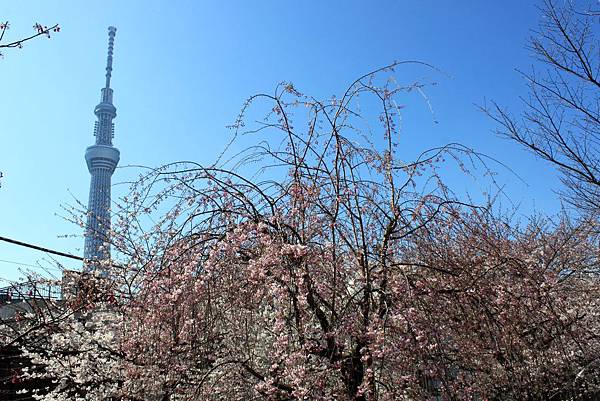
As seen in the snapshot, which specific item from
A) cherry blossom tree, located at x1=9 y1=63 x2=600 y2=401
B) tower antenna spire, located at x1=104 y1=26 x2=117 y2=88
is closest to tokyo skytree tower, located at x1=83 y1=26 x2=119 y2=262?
tower antenna spire, located at x1=104 y1=26 x2=117 y2=88

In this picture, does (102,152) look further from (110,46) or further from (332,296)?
(332,296)

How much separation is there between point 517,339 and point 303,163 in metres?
1.92

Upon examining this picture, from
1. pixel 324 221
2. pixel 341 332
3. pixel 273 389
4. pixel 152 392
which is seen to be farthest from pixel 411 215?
pixel 152 392

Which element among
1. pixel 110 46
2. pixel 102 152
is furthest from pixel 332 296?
pixel 110 46

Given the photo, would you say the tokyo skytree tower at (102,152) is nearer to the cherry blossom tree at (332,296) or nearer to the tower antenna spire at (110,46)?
the tower antenna spire at (110,46)

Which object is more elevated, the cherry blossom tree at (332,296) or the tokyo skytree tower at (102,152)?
the tokyo skytree tower at (102,152)

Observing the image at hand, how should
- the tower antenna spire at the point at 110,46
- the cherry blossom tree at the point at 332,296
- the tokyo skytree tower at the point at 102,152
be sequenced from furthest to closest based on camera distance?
the tower antenna spire at the point at 110,46, the tokyo skytree tower at the point at 102,152, the cherry blossom tree at the point at 332,296

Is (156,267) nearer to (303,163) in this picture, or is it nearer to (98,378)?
(303,163)

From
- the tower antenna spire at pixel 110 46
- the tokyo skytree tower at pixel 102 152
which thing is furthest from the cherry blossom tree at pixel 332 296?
the tower antenna spire at pixel 110 46

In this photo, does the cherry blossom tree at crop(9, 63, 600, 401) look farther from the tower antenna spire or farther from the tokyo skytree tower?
the tower antenna spire

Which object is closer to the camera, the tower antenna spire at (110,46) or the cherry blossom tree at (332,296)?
the cherry blossom tree at (332,296)

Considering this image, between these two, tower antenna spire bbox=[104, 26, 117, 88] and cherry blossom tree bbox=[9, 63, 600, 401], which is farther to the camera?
tower antenna spire bbox=[104, 26, 117, 88]

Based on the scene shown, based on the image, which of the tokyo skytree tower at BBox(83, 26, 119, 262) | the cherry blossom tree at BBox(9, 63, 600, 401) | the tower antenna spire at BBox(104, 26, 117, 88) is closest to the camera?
the cherry blossom tree at BBox(9, 63, 600, 401)

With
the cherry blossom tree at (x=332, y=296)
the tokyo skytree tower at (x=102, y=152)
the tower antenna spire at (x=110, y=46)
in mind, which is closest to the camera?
the cherry blossom tree at (x=332, y=296)
